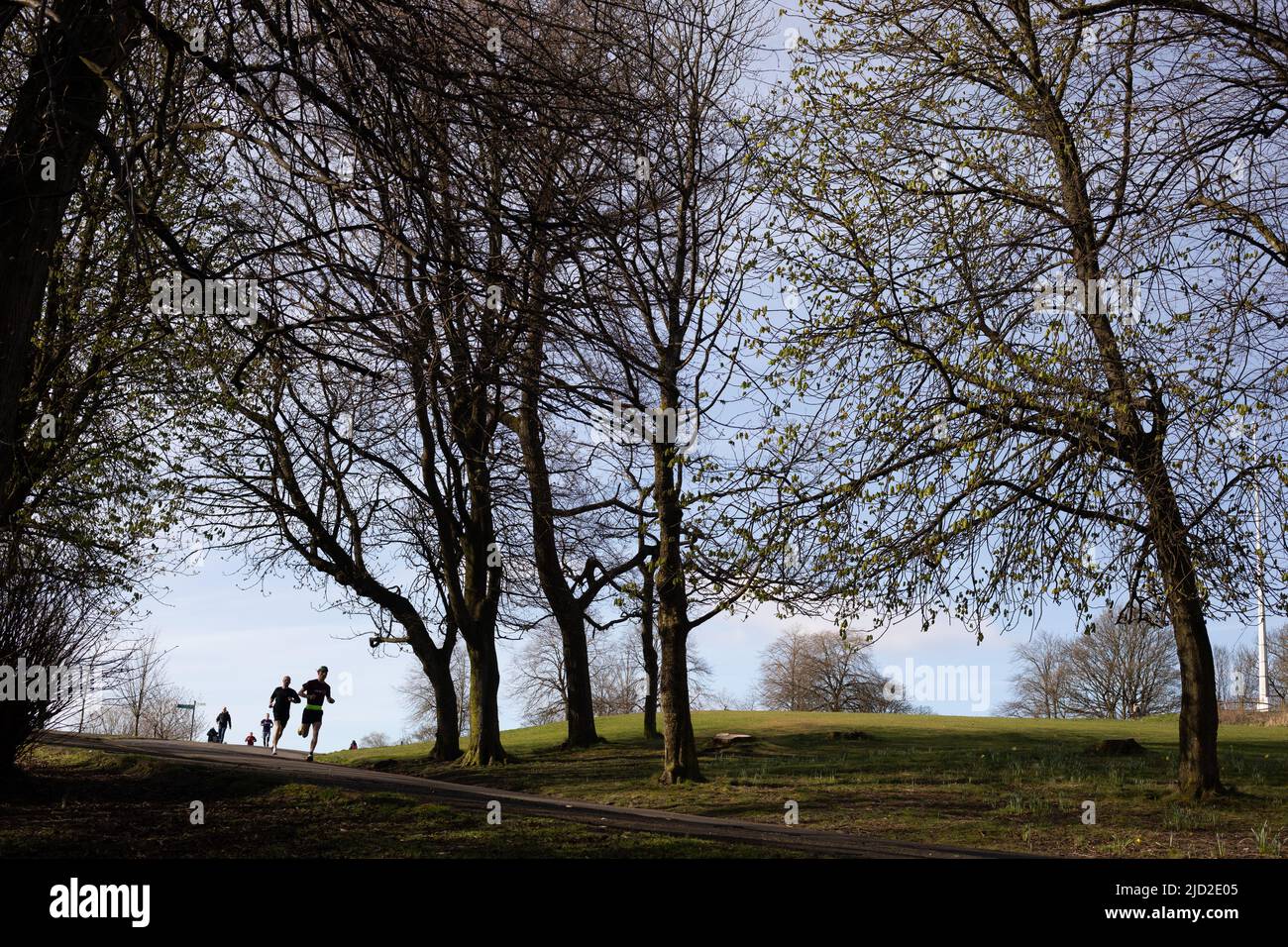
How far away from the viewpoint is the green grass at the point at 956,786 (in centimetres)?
1375

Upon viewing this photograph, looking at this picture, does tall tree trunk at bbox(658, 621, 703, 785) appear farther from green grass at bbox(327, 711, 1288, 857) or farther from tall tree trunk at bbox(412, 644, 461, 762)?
tall tree trunk at bbox(412, 644, 461, 762)

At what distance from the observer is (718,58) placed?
62.7 feet

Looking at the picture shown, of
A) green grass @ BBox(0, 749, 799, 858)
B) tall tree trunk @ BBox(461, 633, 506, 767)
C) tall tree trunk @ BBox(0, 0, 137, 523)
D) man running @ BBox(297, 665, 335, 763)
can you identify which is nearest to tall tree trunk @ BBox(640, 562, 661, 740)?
tall tree trunk @ BBox(461, 633, 506, 767)

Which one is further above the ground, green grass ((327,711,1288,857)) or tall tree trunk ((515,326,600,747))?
tall tree trunk ((515,326,600,747))

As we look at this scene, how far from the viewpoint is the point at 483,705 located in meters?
23.1

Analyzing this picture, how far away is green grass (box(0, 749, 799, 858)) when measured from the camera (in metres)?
8.09

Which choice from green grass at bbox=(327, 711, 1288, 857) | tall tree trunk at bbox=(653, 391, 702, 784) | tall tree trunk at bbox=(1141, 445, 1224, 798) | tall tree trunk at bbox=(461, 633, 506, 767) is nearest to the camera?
green grass at bbox=(327, 711, 1288, 857)

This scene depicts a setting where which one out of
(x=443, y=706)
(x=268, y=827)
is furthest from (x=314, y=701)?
(x=268, y=827)

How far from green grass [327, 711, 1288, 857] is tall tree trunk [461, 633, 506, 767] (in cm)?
62

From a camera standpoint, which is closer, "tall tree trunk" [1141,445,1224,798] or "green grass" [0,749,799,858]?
"green grass" [0,749,799,858]

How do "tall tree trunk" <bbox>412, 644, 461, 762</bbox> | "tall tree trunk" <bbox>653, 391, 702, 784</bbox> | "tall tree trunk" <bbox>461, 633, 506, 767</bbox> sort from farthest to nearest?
"tall tree trunk" <bbox>412, 644, 461, 762</bbox> → "tall tree trunk" <bbox>461, 633, 506, 767</bbox> → "tall tree trunk" <bbox>653, 391, 702, 784</bbox>

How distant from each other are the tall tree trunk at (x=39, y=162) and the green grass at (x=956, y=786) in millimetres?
10849
